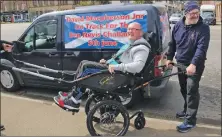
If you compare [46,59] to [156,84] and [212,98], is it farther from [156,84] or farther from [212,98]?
[212,98]

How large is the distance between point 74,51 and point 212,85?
Answer: 133 inches

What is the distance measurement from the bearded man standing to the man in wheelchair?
0.53 m

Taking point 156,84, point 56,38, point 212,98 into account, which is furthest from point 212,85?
point 56,38

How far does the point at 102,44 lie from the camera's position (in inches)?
212

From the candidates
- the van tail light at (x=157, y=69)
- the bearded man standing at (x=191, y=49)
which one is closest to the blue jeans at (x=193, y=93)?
the bearded man standing at (x=191, y=49)

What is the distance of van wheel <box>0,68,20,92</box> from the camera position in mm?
6388

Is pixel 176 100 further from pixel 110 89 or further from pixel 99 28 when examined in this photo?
pixel 110 89

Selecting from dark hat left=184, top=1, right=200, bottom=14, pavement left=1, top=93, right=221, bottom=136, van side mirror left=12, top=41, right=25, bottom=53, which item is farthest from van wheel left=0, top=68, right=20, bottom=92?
dark hat left=184, top=1, right=200, bottom=14

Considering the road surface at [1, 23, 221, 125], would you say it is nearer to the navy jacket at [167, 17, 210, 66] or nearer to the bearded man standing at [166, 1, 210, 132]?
the bearded man standing at [166, 1, 210, 132]

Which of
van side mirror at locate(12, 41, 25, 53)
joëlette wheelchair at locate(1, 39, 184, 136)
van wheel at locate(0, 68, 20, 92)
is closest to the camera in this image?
joëlette wheelchair at locate(1, 39, 184, 136)

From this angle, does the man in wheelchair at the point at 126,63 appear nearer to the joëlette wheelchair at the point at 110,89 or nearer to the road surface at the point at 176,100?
the joëlette wheelchair at the point at 110,89

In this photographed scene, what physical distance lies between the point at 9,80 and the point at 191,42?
413 cm

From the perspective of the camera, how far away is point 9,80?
21.1ft

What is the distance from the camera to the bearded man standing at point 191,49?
A: 3826 mm
